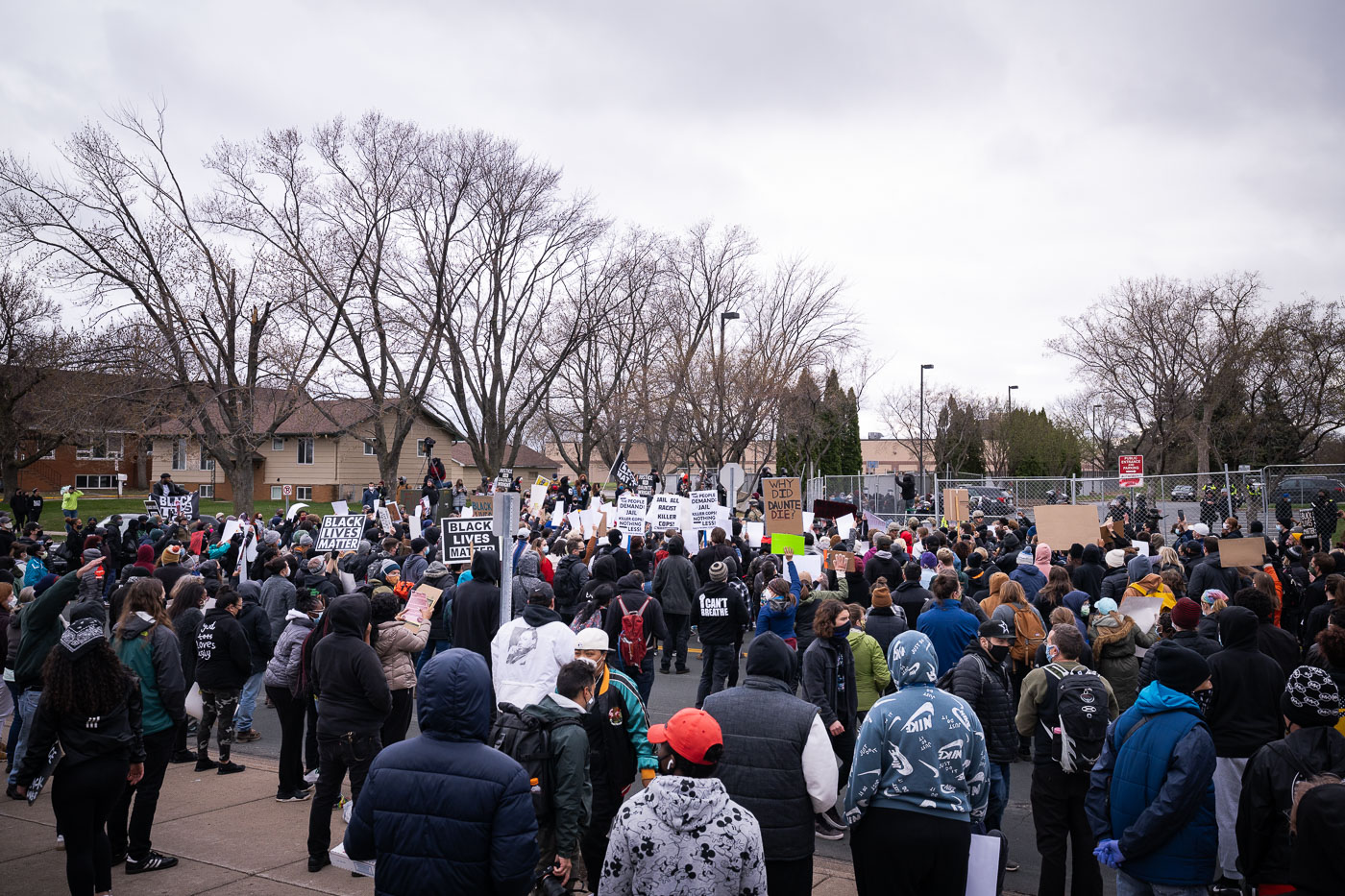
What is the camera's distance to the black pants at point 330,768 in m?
6.32

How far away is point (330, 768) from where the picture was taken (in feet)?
20.9

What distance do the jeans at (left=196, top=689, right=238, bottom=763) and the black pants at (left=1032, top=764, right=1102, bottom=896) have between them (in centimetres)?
708

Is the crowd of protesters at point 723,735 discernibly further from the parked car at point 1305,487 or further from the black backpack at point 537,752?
the parked car at point 1305,487

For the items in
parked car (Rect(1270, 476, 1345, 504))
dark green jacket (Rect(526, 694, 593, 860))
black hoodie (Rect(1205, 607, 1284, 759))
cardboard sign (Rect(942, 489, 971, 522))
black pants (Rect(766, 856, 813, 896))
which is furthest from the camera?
cardboard sign (Rect(942, 489, 971, 522))

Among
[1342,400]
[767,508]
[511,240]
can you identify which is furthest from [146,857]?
[1342,400]

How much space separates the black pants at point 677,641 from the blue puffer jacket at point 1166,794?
8198 mm

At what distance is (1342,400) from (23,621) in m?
40.0

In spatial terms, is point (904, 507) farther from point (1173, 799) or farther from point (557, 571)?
point (1173, 799)

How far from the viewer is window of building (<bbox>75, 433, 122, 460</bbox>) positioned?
3319cm

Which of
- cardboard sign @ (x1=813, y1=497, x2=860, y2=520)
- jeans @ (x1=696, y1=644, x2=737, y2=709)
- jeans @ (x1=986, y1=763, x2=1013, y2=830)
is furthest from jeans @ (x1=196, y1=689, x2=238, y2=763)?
cardboard sign @ (x1=813, y1=497, x2=860, y2=520)

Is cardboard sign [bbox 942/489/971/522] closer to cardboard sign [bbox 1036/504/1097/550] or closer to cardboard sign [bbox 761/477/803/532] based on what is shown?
cardboard sign [bbox 1036/504/1097/550]

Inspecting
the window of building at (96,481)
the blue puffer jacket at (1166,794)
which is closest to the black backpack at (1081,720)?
the blue puffer jacket at (1166,794)

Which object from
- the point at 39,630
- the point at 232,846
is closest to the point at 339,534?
the point at 39,630

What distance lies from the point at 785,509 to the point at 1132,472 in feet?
46.1
